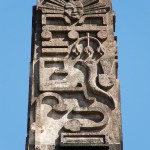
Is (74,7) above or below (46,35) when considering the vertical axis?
above

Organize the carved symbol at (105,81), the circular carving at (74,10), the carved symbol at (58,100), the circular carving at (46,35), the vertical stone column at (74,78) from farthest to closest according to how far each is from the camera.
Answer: the circular carving at (74,10) < the circular carving at (46,35) < the carved symbol at (105,81) < the carved symbol at (58,100) < the vertical stone column at (74,78)

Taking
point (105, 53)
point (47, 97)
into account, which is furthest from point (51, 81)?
point (105, 53)

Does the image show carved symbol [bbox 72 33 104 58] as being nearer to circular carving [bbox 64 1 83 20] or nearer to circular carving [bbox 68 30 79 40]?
circular carving [bbox 68 30 79 40]

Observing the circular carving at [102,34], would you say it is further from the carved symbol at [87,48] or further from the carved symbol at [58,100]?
the carved symbol at [58,100]

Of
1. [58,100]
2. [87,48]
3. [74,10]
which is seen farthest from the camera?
[74,10]

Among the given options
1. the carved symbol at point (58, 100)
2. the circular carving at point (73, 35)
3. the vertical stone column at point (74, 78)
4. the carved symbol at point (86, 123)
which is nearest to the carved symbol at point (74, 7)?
the vertical stone column at point (74, 78)

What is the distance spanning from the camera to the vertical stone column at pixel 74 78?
7.92 meters

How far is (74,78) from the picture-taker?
8484mm

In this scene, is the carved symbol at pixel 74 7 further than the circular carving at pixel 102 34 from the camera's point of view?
Yes

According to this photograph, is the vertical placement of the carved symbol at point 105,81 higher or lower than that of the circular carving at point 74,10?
lower

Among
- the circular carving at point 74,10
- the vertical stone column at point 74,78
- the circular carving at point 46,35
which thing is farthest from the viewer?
the circular carving at point 74,10

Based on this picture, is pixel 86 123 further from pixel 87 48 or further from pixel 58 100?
pixel 87 48

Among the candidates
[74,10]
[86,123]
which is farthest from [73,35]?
[86,123]

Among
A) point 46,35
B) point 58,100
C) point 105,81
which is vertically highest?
point 46,35
